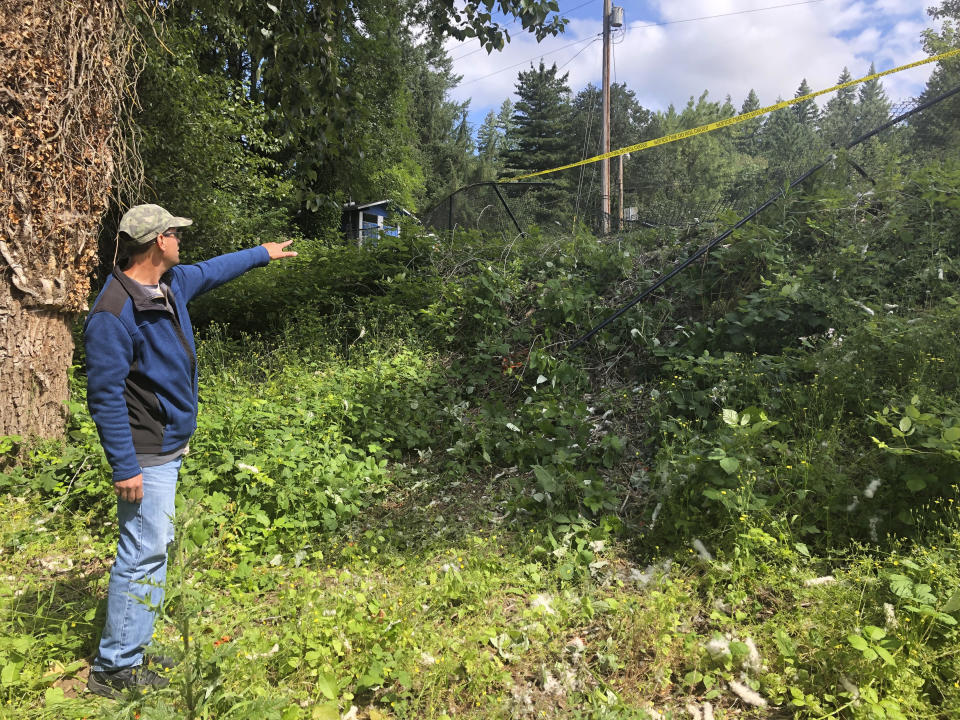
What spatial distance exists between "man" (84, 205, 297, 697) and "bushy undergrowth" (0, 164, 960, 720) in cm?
20

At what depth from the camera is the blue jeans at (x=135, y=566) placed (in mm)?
2119

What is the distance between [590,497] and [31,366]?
3985 millimetres

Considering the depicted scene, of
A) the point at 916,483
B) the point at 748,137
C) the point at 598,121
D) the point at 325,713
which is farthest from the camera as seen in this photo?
the point at 748,137

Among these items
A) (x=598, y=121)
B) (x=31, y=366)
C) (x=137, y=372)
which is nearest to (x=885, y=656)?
(x=137, y=372)

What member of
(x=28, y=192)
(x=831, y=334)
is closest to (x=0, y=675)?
(x=28, y=192)

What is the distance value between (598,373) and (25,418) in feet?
15.2

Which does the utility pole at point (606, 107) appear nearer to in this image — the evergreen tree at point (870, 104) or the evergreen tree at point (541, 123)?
the evergreen tree at point (541, 123)

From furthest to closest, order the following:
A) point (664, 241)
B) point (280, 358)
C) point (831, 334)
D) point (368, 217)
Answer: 1. point (368, 217)
2. point (664, 241)
3. point (280, 358)
4. point (831, 334)

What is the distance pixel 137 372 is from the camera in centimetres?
210

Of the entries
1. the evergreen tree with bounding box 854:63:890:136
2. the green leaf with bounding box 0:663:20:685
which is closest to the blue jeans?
the green leaf with bounding box 0:663:20:685

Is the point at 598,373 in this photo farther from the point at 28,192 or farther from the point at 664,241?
the point at 28,192

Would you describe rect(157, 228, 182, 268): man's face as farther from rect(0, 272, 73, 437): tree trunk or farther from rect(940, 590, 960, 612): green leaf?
rect(940, 590, 960, 612): green leaf

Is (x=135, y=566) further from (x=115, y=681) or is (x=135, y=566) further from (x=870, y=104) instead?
(x=870, y=104)

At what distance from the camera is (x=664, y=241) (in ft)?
22.4
